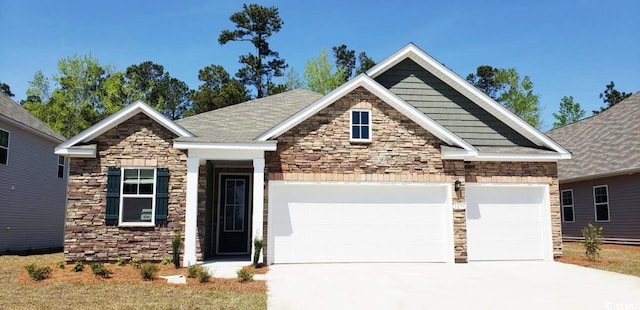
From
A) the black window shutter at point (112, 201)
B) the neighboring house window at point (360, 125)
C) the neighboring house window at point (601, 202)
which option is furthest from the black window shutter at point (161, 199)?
the neighboring house window at point (601, 202)

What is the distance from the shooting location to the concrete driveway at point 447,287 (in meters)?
8.26

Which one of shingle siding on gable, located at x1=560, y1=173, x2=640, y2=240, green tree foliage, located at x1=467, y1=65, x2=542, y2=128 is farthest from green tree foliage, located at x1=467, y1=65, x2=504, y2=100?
shingle siding on gable, located at x1=560, y1=173, x2=640, y2=240

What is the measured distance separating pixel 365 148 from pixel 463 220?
3.50 m

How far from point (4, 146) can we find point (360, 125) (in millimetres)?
13359

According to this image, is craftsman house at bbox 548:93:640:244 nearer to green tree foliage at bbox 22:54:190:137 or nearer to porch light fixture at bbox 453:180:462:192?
porch light fixture at bbox 453:180:462:192

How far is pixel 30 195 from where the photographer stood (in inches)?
789

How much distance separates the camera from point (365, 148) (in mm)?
14164

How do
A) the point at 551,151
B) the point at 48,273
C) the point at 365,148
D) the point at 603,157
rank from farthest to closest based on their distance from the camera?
the point at 603,157 → the point at 551,151 → the point at 365,148 → the point at 48,273

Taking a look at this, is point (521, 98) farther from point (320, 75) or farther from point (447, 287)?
point (447, 287)

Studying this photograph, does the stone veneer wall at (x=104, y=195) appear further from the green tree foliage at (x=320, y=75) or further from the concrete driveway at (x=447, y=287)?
the green tree foliage at (x=320, y=75)

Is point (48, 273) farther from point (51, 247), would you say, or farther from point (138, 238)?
point (51, 247)

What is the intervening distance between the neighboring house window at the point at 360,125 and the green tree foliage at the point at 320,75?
25.6 metres

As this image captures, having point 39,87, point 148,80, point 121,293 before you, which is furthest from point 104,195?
point 148,80

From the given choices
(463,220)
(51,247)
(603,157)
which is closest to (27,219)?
(51,247)
